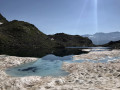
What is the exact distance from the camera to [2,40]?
148250 millimetres

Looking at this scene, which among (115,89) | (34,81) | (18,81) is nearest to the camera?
(115,89)

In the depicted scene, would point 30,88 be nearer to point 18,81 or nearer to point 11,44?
point 18,81

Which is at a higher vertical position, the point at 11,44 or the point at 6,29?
the point at 6,29

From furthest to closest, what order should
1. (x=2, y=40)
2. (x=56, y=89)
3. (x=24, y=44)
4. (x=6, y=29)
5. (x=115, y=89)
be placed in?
1. (x=6, y=29)
2. (x=24, y=44)
3. (x=2, y=40)
4. (x=56, y=89)
5. (x=115, y=89)

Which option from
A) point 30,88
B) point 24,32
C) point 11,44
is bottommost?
point 30,88

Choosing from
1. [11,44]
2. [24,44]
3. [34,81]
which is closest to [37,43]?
[24,44]

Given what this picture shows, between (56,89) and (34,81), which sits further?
(34,81)

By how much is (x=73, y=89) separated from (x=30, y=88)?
6334 millimetres

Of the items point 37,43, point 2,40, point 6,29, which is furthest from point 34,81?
point 6,29

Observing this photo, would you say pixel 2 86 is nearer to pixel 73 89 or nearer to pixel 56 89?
pixel 56 89

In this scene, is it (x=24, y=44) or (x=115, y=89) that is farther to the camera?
(x=24, y=44)

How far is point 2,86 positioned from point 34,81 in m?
5.10

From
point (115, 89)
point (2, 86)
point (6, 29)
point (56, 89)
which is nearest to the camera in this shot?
point (115, 89)

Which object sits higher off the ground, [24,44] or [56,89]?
[24,44]
